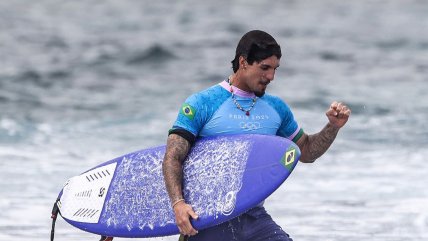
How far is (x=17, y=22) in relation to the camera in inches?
1348

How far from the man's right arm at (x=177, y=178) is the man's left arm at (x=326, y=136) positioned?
0.68 metres

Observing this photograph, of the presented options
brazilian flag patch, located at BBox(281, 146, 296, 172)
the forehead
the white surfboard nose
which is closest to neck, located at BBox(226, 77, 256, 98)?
the forehead

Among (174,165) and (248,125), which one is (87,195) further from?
(248,125)

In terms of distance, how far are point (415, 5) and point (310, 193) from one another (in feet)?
97.4

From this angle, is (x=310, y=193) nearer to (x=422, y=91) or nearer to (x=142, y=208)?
(x=142, y=208)

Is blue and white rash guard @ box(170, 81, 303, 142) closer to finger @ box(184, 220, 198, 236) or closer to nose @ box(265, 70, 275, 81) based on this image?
nose @ box(265, 70, 275, 81)

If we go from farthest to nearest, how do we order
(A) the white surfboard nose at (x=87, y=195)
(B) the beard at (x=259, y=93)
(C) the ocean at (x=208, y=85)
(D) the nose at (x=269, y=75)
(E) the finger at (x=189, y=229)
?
1. (C) the ocean at (x=208, y=85)
2. (A) the white surfboard nose at (x=87, y=195)
3. (B) the beard at (x=259, y=93)
4. (D) the nose at (x=269, y=75)
5. (E) the finger at (x=189, y=229)

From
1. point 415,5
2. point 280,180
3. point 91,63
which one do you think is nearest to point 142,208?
point 280,180

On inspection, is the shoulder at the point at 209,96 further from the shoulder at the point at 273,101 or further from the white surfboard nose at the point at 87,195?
the white surfboard nose at the point at 87,195

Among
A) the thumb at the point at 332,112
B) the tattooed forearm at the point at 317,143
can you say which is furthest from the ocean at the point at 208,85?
the thumb at the point at 332,112

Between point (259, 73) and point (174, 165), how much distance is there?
22.9 inches

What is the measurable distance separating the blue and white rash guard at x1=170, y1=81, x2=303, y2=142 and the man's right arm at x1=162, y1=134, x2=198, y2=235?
69 mm

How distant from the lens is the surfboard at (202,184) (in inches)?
208

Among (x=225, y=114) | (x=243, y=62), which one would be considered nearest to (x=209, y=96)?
(x=225, y=114)
